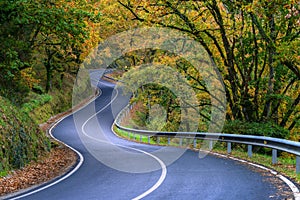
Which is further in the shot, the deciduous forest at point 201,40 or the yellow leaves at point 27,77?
A: the yellow leaves at point 27,77

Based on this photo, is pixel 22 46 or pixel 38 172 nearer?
pixel 38 172

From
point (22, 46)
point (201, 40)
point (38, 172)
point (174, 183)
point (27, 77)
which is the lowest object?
point (38, 172)

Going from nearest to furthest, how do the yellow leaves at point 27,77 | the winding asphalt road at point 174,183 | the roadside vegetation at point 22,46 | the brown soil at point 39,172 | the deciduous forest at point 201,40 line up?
the winding asphalt road at point 174,183 → the brown soil at point 39,172 → the roadside vegetation at point 22,46 → the deciduous forest at point 201,40 → the yellow leaves at point 27,77

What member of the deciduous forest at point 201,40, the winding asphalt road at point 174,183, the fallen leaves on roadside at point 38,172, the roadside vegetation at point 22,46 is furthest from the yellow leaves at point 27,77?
the winding asphalt road at point 174,183

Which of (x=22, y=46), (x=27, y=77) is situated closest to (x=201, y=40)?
(x=22, y=46)

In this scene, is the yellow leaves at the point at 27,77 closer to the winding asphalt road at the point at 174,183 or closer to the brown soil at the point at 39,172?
the brown soil at the point at 39,172

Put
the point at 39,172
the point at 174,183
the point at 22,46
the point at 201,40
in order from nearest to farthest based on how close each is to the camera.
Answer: the point at 174,183 → the point at 39,172 → the point at 22,46 → the point at 201,40

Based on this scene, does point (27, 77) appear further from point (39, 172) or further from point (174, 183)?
point (174, 183)

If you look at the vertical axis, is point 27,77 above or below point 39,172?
above

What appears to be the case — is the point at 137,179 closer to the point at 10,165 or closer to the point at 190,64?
the point at 10,165

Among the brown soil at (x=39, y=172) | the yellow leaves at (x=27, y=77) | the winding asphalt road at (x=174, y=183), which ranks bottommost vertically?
the brown soil at (x=39, y=172)

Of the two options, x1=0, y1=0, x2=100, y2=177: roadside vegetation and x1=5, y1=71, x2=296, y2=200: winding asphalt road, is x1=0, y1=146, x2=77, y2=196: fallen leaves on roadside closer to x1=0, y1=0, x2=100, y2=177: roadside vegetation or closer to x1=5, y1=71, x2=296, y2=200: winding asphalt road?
x1=0, y1=0, x2=100, y2=177: roadside vegetation

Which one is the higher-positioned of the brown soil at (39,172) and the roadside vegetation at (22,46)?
the roadside vegetation at (22,46)

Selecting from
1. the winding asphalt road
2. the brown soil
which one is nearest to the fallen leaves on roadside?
the brown soil
